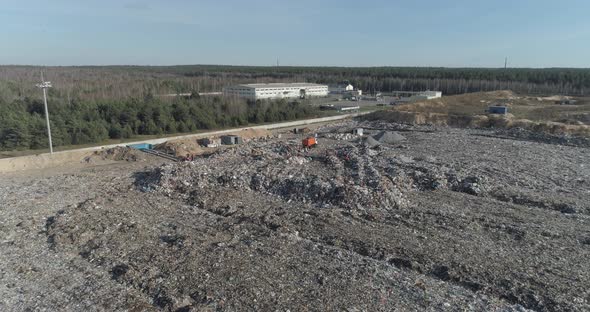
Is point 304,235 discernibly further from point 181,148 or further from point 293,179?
point 181,148

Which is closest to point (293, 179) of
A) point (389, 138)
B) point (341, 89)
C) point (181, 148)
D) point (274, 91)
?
point (181, 148)

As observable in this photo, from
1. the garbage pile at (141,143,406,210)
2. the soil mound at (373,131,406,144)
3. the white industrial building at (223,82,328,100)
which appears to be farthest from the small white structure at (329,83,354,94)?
the garbage pile at (141,143,406,210)

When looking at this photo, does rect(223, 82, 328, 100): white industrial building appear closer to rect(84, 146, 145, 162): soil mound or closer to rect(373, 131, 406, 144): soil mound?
rect(373, 131, 406, 144): soil mound

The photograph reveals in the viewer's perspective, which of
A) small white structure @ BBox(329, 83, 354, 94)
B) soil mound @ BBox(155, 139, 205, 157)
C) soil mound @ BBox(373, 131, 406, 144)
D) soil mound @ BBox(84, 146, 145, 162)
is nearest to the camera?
soil mound @ BBox(84, 146, 145, 162)

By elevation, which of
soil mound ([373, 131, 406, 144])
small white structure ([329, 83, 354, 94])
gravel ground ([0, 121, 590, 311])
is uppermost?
small white structure ([329, 83, 354, 94])

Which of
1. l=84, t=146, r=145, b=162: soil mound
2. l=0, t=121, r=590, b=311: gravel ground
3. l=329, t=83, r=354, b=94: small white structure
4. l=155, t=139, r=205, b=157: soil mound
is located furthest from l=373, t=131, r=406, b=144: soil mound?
l=329, t=83, r=354, b=94: small white structure

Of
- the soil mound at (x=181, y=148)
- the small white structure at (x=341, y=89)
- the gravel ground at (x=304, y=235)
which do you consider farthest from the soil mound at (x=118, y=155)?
the small white structure at (x=341, y=89)

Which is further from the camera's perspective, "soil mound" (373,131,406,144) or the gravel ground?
"soil mound" (373,131,406,144)

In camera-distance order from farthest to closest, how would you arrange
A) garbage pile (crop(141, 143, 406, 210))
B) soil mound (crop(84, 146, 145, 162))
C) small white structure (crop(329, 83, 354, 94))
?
small white structure (crop(329, 83, 354, 94))
soil mound (crop(84, 146, 145, 162))
garbage pile (crop(141, 143, 406, 210))

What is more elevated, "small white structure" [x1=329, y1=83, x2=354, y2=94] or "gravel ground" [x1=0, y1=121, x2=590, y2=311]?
"small white structure" [x1=329, y1=83, x2=354, y2=94]
